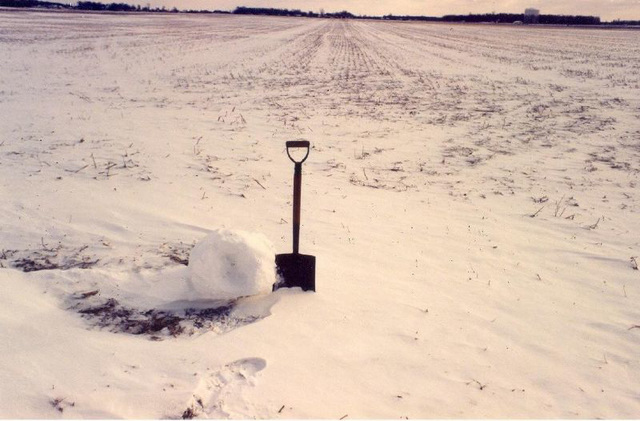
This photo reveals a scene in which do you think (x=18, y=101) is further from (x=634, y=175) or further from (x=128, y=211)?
(x=634, y=175)

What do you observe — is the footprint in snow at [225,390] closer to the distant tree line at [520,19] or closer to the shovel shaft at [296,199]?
the shovel shaft at [296,199]

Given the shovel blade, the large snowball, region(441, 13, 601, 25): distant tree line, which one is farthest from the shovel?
region(441, 13, 601, 25): distant tree line

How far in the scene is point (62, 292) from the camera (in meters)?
3.48

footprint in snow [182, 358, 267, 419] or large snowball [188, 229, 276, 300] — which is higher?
large snowball [188, 229, 276, 300]

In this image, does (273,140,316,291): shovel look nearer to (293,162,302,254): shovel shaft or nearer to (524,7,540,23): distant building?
(293,162,302,254): shovel shaft

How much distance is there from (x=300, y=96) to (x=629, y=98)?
9.37 metres

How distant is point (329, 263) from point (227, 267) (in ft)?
3.77

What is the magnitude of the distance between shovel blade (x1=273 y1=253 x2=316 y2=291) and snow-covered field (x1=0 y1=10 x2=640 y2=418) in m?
0.09

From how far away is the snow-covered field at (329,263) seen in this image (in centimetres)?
270

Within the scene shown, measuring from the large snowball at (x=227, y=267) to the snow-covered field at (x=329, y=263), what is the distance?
16 cm

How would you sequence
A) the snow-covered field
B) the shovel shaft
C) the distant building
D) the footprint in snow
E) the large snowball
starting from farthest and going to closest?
the distant building < the shovel shaft < the large snowball < the snow-covered field < the footprint in snow

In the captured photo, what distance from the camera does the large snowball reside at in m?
3.38

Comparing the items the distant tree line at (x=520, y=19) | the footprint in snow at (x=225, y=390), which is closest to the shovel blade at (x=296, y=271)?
the footprint in snow at (x=225, y=390)

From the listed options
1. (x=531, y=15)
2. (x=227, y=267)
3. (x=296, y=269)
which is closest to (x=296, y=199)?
(x=296, y=269)
